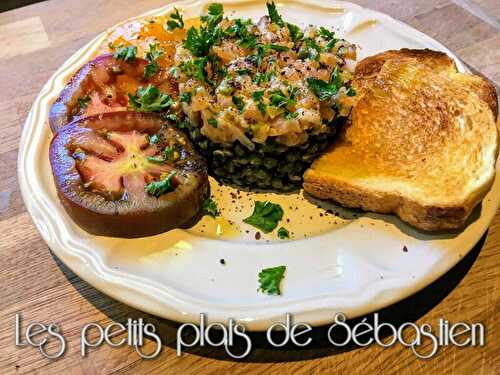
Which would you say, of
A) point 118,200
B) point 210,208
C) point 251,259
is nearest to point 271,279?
point 251,259

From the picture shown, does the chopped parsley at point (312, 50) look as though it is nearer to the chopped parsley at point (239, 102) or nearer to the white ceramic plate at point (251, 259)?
the chopped parsley at point (239, 102)

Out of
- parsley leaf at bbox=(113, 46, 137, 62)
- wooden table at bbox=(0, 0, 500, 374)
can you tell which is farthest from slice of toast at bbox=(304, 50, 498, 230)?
parsley leaf at bbox=(113, 46, 137, 62)

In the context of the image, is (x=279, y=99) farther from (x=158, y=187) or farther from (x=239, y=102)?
(x=158, y=187)

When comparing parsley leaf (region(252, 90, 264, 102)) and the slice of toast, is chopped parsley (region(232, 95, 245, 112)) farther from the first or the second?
the slice of toast

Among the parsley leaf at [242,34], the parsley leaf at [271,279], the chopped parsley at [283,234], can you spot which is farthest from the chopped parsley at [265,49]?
the parsley leaf at [271,279]

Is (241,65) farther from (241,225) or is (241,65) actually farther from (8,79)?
(8,79)
